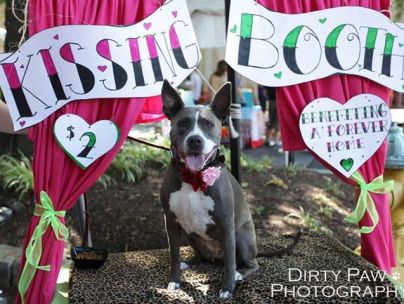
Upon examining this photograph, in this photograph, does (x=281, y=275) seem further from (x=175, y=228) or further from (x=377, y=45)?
(x=377, y=45)

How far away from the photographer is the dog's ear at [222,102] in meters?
2.49

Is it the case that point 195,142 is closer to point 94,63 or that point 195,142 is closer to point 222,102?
point 222,102

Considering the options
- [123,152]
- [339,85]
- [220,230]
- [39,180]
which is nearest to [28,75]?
[39,180]

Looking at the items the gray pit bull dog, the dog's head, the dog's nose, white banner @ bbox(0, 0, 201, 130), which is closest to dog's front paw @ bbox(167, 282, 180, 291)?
the gray pit bull dog

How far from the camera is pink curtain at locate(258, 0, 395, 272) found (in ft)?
9.26

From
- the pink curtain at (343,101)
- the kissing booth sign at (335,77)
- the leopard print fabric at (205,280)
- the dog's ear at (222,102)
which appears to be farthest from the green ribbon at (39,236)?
the pink curtain at (343,101)

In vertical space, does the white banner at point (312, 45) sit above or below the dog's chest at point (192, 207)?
above

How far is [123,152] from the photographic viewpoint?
6.05m

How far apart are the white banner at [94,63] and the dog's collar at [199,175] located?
49cm

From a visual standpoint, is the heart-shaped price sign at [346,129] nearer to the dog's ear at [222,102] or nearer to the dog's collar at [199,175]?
the dog's ear at [222,102]

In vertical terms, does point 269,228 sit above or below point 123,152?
below

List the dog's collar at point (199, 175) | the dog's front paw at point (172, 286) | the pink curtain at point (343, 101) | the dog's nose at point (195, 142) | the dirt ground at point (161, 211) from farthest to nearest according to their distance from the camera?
the dirt ground at point (161, 211)
the pink curtain at point (343, 101)
the dog's front paw at point (172, 286)
the dog's collar at point (199, 175)
the dog's nose at point (195, 142)

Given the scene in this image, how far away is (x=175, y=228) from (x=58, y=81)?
3.57ft

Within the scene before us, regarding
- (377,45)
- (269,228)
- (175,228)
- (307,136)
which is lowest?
(269,228)
